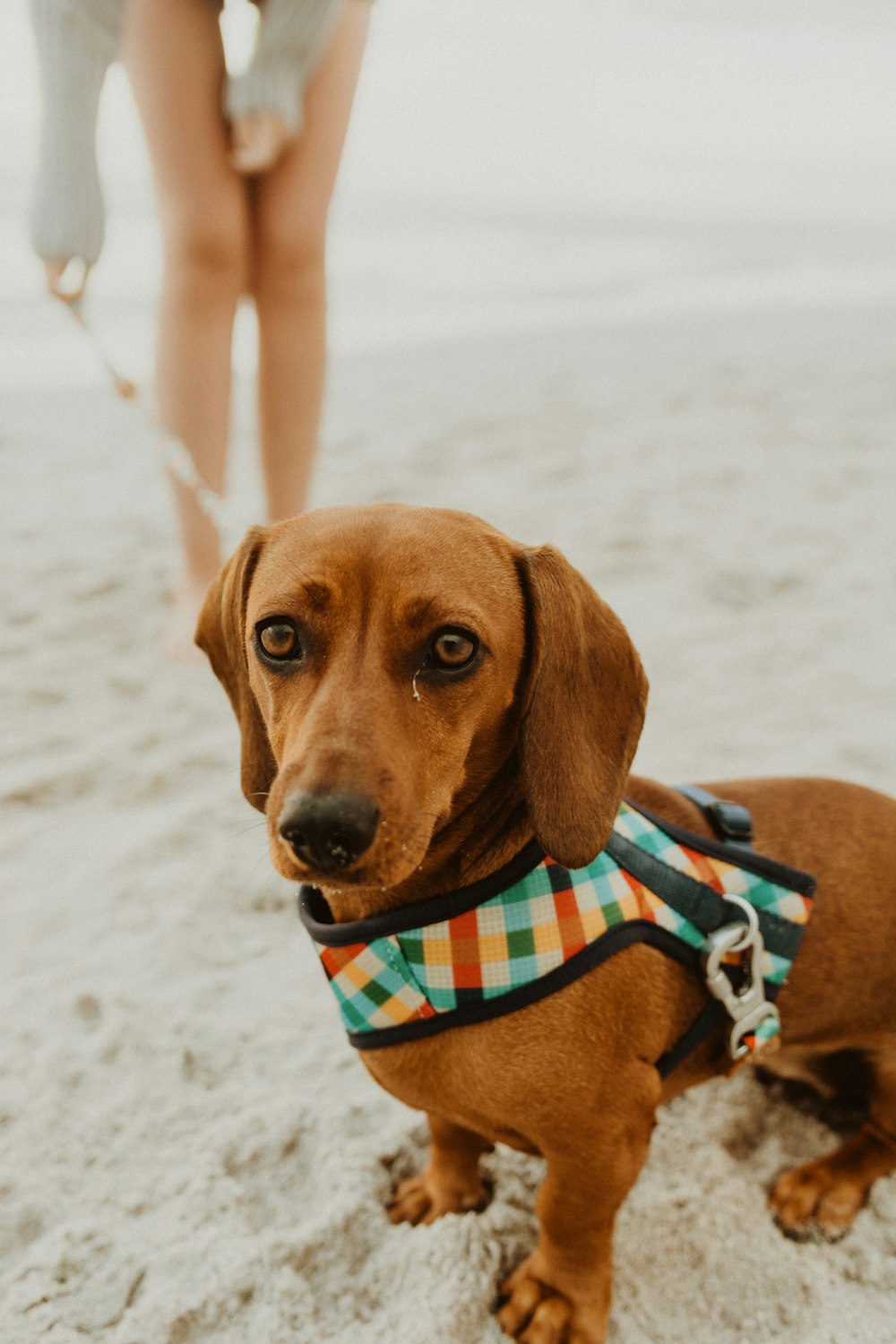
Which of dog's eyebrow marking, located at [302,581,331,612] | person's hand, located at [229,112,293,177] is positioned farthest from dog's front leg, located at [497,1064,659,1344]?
person's hand, located at [229,112,293,177]

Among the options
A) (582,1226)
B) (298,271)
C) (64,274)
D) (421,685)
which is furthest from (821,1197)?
(64,274)

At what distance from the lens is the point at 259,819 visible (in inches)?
111

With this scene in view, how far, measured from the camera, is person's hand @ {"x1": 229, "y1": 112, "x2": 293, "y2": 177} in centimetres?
351

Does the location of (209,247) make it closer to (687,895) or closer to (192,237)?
(192,237)

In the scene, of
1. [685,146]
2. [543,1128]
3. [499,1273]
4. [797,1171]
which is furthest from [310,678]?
[685,146]

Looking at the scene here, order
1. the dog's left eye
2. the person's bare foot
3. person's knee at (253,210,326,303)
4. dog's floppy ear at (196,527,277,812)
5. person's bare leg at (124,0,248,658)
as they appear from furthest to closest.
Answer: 1. the person's bare foot
2. person's knee at (253,210,326,303)
3. person's bare leg at (124,0,248,658)
4. dog's floppy ear at (196,527,277,812)
5. the dog's left eye

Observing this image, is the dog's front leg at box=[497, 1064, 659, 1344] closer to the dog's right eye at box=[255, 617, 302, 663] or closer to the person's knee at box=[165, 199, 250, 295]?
the dog's right eye at box=[255, 617, 302, 663]

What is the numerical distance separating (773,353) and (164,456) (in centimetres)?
581

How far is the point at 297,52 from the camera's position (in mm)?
3498

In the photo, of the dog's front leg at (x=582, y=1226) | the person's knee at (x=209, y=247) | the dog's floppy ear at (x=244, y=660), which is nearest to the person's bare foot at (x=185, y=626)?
the person's knee at (x=209, y=247)

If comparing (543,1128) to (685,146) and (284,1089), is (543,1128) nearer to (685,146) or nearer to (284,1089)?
(284,1089)

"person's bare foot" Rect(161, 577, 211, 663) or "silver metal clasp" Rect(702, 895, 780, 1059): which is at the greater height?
"silver metal clasp" Rect(702, 895, 780, 1059)

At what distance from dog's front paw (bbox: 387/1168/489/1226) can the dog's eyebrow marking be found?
122 cm

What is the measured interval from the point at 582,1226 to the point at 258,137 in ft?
10.9
